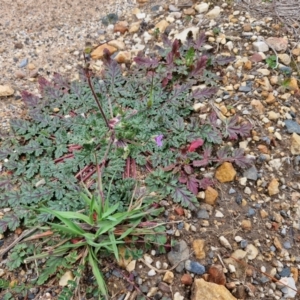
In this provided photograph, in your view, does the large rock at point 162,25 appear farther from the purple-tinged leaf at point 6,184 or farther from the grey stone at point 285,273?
the grey stone at point 285,273

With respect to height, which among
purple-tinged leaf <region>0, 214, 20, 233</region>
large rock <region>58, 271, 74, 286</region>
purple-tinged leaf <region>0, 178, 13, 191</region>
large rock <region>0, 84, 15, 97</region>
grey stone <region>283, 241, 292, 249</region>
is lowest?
grey stone <region>283, 241, 292, 249</region>

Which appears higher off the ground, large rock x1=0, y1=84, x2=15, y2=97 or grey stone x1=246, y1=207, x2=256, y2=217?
large rock x1=0, y1=84, x2=15, y2=97

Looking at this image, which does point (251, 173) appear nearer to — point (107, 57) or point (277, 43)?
point (277, 43)

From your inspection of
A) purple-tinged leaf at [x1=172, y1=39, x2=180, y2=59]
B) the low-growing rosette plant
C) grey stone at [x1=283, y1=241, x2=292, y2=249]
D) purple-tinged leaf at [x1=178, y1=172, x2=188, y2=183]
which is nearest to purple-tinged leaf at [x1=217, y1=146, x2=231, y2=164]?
the low-growing rosette plant

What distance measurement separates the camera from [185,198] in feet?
7.45

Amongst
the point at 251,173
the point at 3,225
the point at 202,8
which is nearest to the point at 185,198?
the point at 251,173

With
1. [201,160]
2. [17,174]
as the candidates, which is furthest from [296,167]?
[17,174]

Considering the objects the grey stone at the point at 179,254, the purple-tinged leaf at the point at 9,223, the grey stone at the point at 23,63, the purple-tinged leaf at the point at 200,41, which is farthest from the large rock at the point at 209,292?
the grey stone at the point at 23,63

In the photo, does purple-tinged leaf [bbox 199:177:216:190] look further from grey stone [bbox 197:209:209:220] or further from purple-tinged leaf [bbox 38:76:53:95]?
purple-tinged leaf [bbox 38:76:53:95]

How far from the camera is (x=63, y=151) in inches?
97.6

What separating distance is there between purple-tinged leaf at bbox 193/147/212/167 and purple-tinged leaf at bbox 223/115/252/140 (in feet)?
0.51

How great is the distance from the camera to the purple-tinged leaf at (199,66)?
107 inches

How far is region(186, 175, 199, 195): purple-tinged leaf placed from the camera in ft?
7.53

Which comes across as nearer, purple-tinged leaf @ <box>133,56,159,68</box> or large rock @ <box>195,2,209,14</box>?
purple-tinged leaf @ <box>133,56,159,68</box>
